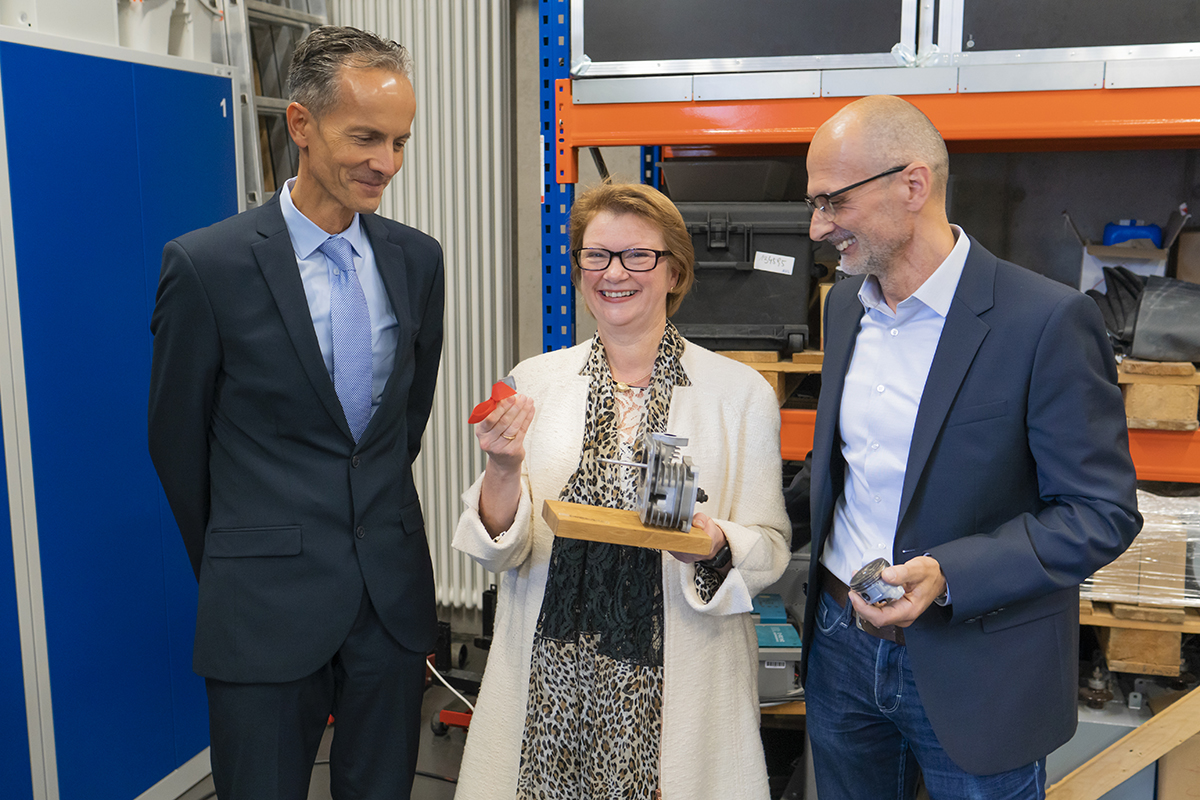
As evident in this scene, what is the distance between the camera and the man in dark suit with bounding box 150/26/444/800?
157 centimetres

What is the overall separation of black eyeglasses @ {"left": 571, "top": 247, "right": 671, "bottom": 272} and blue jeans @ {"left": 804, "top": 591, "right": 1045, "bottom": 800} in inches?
28.6

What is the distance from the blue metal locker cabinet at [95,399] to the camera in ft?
7.41

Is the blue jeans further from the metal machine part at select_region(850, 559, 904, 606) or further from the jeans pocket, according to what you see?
the metal machine part at select_region(850, 559, 904, 606)

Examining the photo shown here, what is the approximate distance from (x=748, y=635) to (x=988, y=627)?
0.48m

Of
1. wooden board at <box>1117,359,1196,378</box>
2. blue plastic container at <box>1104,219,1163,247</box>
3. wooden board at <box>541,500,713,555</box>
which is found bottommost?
wooden board at <box>541,500,713,555</box>

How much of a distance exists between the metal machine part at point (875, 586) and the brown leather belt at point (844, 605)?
0.18 metres

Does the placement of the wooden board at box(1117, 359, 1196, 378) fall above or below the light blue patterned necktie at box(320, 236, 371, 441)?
below

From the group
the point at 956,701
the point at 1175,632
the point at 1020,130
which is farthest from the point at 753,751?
the point at 1020,130

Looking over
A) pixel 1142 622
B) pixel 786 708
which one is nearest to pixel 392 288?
pixel 786 708

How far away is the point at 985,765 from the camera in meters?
1.45

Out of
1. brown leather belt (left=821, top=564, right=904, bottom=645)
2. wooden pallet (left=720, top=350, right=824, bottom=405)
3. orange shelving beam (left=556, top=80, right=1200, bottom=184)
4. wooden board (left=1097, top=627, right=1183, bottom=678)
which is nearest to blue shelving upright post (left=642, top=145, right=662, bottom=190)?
orange shelving beam (left=556, top=80, right=1200, bottom=184)

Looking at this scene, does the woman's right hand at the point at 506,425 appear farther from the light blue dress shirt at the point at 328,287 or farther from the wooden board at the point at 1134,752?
the wooden board at the point at 1134,752

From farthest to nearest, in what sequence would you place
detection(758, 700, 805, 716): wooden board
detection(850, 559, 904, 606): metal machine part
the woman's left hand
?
detection(758, 700, 805, 716): wooden board < the woman's left hand < detection(850, 559, 904, 606): metal machine part

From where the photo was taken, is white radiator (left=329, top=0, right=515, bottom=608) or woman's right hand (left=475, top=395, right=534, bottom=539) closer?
woman's right hand (left=475, top=395, right=534, bottom=539)
